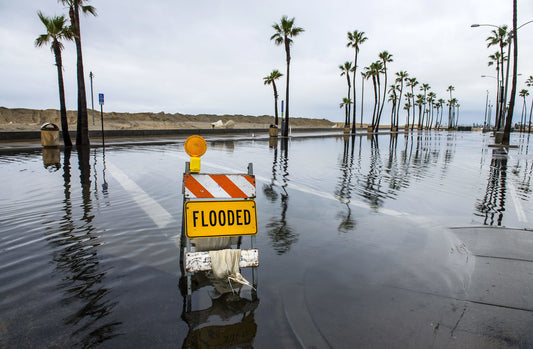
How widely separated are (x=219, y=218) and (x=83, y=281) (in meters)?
1.56

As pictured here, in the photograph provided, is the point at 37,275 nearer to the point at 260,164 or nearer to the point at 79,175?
the point at 79,175

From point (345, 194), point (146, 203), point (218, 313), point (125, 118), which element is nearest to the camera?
point (218, 313)

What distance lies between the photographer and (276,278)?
365cm

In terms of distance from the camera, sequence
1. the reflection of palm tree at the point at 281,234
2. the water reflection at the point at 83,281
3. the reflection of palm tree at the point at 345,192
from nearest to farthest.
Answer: the water reflection at the point at 83,281, the reflection of palm tree at the point at 281,234, the reflection of palm tree at the point at 345,192

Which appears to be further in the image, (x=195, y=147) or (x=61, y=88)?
(x=61, y=88)

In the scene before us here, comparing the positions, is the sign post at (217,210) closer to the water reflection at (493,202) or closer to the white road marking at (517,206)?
the water reflection at (493,202)

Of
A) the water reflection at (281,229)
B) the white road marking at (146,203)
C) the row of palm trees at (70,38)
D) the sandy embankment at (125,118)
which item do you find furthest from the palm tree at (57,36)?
the sandy embankment at (125,118)

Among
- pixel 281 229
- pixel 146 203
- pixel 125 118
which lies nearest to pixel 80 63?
pixel 146 203

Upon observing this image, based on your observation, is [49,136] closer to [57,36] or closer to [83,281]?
[57,36]

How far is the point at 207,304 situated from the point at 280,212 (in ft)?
10.9

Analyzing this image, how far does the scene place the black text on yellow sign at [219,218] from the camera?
130 inches

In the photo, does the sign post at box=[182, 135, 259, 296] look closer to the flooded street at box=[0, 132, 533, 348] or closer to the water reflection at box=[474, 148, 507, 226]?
the flooded street at box=[0, 132, 533, 348]

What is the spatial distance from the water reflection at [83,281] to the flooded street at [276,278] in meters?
0.02

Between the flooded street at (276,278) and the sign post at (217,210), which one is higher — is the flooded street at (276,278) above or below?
below
